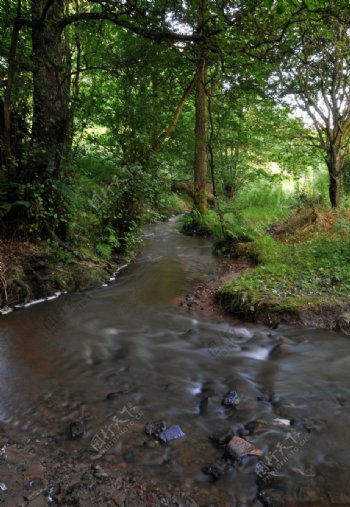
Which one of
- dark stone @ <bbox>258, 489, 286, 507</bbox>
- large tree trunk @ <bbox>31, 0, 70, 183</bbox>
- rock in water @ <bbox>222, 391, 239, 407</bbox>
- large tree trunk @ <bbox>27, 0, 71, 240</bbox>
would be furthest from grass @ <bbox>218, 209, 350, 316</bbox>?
large tree trunk @ <bbox>31, 0, 70, 183</bbox>

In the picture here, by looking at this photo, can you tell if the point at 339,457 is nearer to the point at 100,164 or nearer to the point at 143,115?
the point at 100,164

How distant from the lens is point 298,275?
658 centimetres

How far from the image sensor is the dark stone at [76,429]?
3011 mm

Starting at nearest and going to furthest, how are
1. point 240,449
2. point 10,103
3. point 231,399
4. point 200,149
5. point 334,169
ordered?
point 240,449 < point 231,399 < point 10,103 < point 334,169 < point 200,149

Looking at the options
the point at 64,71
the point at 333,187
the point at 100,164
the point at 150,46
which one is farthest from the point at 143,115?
the point at 333,187

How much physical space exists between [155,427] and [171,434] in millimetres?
155

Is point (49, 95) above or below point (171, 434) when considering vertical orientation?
above

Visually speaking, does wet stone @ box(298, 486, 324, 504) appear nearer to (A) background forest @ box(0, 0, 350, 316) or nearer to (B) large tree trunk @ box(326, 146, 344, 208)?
(A) background forest @ box(0, 0, 350, 316)

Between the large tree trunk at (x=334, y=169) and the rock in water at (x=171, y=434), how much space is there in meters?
9.44

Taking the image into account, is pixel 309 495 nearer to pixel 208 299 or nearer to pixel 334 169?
pixel 208 299

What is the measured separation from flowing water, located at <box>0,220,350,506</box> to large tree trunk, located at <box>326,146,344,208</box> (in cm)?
707

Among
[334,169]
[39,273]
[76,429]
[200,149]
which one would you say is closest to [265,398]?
[76,429]

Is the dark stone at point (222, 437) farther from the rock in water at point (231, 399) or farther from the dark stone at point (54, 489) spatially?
the dark stone at point (54, 489)

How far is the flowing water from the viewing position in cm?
270
